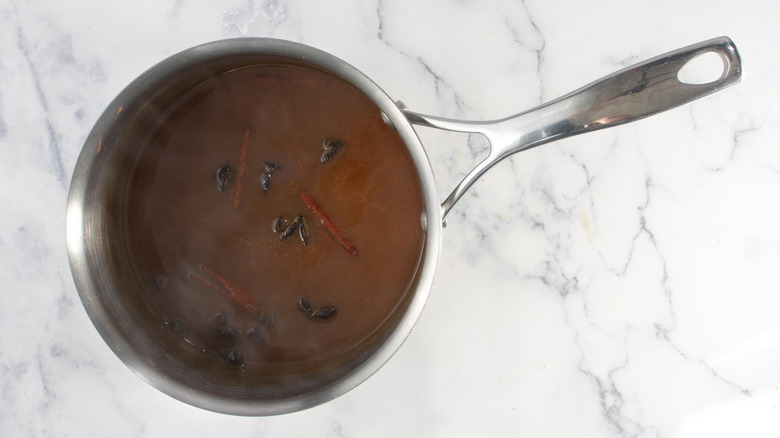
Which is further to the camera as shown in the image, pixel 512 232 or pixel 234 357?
pixel 512 232

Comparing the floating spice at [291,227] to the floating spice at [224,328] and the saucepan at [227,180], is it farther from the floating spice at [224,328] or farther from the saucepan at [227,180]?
the floating spice at [224,328]

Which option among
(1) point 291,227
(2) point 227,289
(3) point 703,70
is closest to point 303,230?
(1) point 291,227

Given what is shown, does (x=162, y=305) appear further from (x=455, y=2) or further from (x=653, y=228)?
(x=653, y=228)

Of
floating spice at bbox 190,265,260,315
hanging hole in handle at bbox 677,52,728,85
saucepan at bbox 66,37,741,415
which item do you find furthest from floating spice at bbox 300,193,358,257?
hanging hole in handle at bbox 677,52,728,85

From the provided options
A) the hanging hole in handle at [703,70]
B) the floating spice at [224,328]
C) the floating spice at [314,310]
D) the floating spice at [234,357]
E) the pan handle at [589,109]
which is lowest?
the floating spice at [234,357]

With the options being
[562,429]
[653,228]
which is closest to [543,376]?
[562,429]

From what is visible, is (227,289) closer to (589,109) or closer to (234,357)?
(234,357)

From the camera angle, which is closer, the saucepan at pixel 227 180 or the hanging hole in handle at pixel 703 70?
the saucepan at pixel 227 180

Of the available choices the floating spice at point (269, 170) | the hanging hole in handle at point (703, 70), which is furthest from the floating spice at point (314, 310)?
the hanging hole in handle at point (703, 70)
